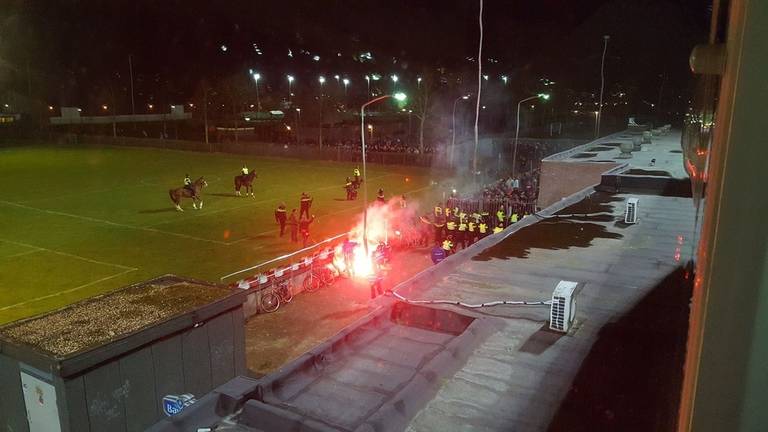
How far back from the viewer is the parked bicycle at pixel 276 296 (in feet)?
53.2

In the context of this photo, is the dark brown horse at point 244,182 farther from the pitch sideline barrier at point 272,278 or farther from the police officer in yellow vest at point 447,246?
the police officer in yellow vest at point 447,246

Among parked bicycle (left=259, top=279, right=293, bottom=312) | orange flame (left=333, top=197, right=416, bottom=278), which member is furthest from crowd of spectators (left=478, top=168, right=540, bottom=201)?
parked bicycle (left=259, top=279, right=293, bottom=312)

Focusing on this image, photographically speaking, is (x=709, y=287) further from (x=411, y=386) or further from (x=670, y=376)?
(x=670, y=376)

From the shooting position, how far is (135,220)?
92.2 feet

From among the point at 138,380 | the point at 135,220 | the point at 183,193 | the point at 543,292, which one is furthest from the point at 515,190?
the point at 138,380

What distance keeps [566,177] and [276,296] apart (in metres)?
17.2

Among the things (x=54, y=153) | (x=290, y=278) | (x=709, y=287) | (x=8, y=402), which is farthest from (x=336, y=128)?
(x=709, y=287)

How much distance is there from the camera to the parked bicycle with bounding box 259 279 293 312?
16.2 meters

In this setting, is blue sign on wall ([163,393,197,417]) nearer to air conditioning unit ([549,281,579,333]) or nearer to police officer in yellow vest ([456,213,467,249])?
air conditioning unit ([549,281,579,333])

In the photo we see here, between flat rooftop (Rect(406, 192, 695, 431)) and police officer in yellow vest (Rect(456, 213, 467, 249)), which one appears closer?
flat rooftop (Rect(406, 192, 695, 431))

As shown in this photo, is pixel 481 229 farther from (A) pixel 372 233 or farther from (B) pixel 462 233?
(A) pixel 372 233

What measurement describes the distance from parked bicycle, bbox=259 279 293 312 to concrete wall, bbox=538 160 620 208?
16392 millimetres

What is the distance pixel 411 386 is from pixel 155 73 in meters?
132

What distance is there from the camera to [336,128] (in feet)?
273
